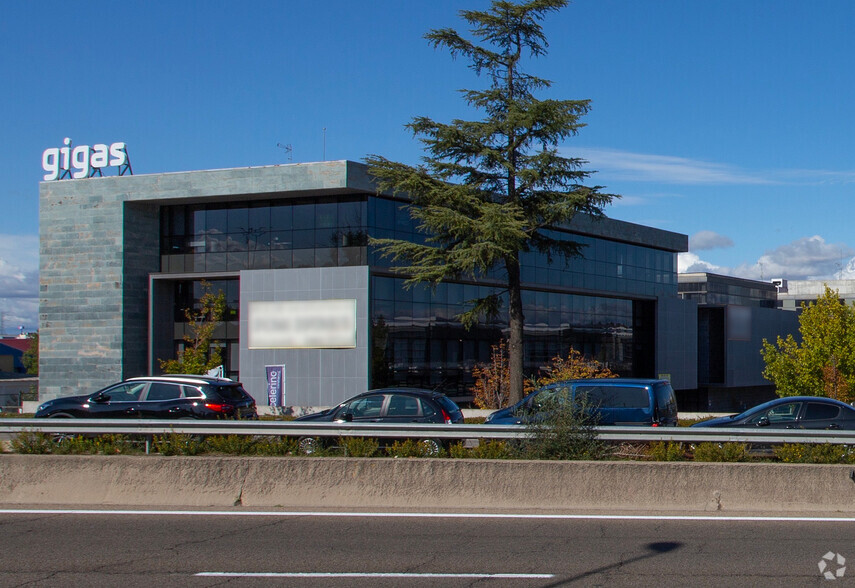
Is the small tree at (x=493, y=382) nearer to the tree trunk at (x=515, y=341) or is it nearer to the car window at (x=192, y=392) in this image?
the tree trunk at (x=515, y=341)

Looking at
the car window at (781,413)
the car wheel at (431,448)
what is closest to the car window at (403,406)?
the car wheel at (431,448)

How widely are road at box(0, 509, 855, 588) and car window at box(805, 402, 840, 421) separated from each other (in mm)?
7665

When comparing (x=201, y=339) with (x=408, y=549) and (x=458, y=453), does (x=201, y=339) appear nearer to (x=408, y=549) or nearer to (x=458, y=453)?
(x=458, y=453)

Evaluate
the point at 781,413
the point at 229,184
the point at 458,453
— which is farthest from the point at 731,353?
the point at 458,453

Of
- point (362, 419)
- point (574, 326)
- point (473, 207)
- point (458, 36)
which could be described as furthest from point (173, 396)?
point (574, 326)

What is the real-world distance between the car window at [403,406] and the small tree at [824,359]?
106 ft

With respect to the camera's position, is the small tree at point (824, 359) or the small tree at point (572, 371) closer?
the small tree at point (572, 371)

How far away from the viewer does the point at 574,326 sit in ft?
164

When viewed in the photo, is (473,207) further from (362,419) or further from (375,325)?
(362,419)

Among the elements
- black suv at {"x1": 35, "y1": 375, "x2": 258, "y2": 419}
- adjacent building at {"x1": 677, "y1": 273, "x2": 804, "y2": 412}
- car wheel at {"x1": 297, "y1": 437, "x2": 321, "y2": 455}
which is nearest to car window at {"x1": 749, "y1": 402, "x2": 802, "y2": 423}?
car wheel at {"x1": 297, "y1": 437, "x2": 321, "y2": 455}

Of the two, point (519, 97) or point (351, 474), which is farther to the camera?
point (519, 97)

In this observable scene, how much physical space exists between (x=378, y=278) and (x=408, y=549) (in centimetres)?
2870

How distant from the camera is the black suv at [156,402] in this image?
19828 mm

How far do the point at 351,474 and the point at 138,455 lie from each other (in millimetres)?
3244
